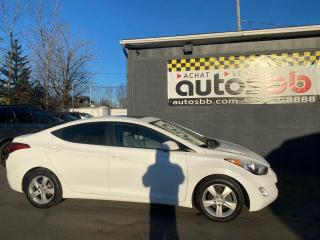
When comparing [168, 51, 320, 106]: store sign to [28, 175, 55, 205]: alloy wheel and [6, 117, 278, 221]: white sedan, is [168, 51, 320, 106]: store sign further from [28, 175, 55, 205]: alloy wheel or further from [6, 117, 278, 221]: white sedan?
[28, 175, 55, 205]: alloy wheel

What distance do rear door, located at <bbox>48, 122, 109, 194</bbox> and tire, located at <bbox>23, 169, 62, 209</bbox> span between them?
7.8 inches

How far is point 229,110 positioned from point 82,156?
5.25 meters

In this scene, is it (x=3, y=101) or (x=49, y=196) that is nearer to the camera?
(x=49, y=196)

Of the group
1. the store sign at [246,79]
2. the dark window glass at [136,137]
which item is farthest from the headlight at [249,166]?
the store sign at [246,79]

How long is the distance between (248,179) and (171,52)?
231 inches

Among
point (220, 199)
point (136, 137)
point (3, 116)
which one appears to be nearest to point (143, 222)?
point (220, 199)

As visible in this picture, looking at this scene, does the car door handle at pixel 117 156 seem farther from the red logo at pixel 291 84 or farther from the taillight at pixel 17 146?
the red logo at pixel 291 84

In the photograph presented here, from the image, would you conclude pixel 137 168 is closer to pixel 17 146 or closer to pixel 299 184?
pixel 17 146

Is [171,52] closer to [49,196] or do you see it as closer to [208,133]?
[208,133]

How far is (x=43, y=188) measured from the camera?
593cm

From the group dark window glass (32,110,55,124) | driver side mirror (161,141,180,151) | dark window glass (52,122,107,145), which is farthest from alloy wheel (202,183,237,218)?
dark window glass (32,110,55,124)

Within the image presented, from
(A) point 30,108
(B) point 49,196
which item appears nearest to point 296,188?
(B) point 49,196

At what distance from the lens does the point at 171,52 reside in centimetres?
1024

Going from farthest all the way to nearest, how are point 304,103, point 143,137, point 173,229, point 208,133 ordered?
point 208,133 < point 304,103 < point 143,137 < point 173,229
